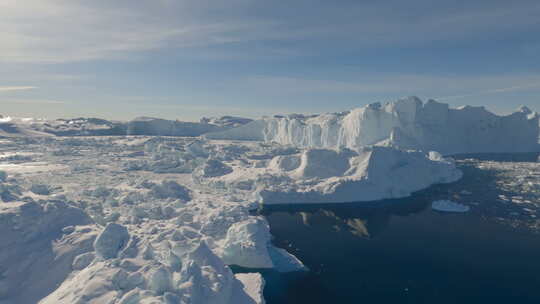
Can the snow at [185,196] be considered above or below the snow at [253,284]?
above

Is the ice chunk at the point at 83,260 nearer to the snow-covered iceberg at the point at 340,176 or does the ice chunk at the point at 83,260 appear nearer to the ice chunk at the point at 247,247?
the ice chunk at the point at 247,247

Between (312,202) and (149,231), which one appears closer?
(149,231)

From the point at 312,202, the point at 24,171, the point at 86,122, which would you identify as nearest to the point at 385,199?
the point at 312,202

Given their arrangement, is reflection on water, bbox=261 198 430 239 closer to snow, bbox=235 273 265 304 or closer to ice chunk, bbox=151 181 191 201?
ice chunk, bbox=151 181 191 201

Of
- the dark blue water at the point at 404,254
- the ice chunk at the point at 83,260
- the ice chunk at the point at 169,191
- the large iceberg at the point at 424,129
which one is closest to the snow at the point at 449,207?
the dark blue water at the point at 404,254

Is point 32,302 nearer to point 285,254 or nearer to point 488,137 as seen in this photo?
point 285,254
